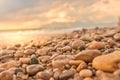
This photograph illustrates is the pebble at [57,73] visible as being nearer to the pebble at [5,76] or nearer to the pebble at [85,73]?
the pebble at [85,73]

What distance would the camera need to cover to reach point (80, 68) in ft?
16.5

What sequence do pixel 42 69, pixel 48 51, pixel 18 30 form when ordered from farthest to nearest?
pixel 18 30 → pixel 48 51 → pixel 42 69

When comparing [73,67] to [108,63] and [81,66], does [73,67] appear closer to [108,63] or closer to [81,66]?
[81,66]

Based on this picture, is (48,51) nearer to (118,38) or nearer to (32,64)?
(32,64)

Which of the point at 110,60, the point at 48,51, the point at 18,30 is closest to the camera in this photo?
the point at 110,60

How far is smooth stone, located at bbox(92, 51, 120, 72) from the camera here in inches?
181

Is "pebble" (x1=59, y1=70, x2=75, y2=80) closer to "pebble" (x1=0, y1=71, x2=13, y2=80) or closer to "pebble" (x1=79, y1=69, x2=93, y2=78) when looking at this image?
"pebble" (x1=79, y1=69, x2=93, y2=78)

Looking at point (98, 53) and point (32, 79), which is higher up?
point (98, 53)

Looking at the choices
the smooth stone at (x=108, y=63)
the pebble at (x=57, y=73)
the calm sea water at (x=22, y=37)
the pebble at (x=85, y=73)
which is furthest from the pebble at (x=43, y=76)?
the calm sea water at (x=22, y=37)

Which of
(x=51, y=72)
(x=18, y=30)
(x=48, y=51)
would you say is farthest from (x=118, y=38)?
(x=18, y=30)

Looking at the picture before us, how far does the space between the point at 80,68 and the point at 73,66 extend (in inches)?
9.7

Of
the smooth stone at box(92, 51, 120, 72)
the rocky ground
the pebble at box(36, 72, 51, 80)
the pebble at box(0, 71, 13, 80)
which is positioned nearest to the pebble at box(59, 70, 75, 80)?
the rocky ground

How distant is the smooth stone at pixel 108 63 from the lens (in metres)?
4.61

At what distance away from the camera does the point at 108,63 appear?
466cm
